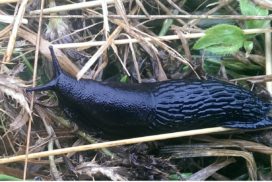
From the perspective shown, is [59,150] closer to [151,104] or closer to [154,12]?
[151,104]

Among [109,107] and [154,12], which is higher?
[154,12]

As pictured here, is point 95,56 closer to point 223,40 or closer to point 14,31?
point 14,31

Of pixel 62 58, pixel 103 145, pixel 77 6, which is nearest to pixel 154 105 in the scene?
pixel 103 145

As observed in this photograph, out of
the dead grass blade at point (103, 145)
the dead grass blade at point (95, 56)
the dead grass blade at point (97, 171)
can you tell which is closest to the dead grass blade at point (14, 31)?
the dead grass blade at point (95, 56)

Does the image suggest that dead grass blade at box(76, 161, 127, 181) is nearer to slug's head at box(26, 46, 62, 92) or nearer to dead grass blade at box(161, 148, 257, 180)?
dead grass blade at box(161, 148, 257, 180)

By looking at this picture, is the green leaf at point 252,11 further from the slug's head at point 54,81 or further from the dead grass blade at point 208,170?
the slug's head at point 54,81

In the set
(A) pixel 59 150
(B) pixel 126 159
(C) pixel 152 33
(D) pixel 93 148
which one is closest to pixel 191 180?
(B) pixel 126 159

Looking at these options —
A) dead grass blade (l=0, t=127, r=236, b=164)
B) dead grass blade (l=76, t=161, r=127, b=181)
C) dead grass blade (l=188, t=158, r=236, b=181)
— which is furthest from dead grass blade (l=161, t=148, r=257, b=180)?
dead grass blade (l=76, t=161, r=127, b=181)
